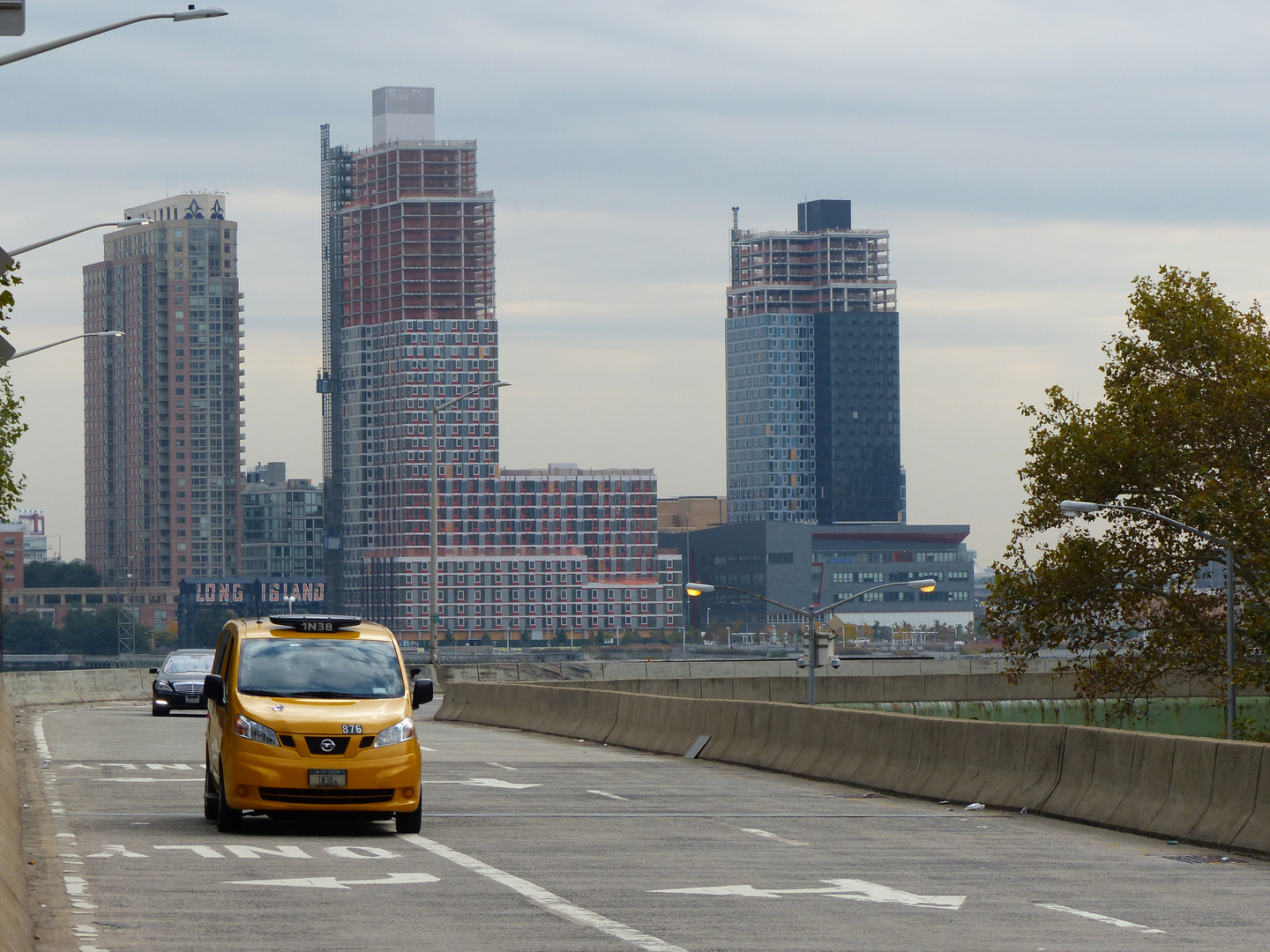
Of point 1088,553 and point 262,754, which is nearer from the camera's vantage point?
point 262,754

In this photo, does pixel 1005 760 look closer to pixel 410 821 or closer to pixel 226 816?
pixel 410 821

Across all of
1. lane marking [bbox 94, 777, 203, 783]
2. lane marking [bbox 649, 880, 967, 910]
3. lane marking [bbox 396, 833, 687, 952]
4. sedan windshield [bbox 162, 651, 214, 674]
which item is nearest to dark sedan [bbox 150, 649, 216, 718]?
sedan windshield [bbox 162, 651, 214, 674]

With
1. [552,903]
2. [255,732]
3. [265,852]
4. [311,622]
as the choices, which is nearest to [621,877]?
[552,903]

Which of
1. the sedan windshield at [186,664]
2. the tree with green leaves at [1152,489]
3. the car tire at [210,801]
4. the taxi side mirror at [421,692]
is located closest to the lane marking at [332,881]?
the taxi side mirror at [421,692]

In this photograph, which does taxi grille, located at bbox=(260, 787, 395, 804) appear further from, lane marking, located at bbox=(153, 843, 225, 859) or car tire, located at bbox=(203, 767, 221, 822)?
car tire, located at bbox=(203, 767, 221, 822)

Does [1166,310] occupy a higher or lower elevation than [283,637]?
higher

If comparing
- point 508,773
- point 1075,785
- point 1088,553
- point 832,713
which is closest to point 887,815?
point 1075,785

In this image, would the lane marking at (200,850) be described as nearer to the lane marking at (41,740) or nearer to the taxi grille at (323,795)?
the taxi grille at (323,795)

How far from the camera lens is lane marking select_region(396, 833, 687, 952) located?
10102 millimetres

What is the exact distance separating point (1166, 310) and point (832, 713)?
3103 cm

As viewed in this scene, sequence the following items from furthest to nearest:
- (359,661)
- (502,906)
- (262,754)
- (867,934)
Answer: (359,661)
(262,754)
(502,906)
(867,934)

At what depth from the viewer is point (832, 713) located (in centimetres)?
2338

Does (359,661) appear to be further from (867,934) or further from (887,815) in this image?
(867,934)

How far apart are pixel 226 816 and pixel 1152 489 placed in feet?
133
